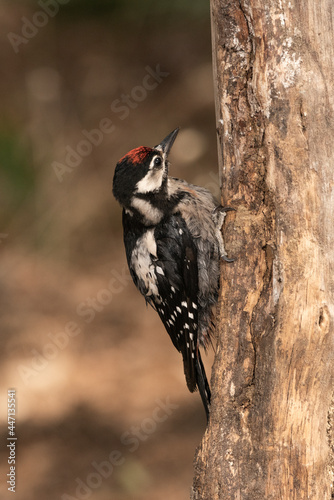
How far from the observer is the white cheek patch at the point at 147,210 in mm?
2430

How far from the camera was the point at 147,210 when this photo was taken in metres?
2.46

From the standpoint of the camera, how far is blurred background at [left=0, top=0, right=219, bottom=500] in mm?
4230

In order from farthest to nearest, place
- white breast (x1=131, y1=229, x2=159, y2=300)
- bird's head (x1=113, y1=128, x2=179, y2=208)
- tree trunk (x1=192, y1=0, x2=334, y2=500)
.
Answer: white breast (x1=131, y1=229, x2=159, y2=300)
bird's head (x1=113, y1=128, x2=179, y2=208)
tree trunk (x1=192, y1=0, x2=334, y2=500)

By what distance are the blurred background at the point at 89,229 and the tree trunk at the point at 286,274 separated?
7.54 ft

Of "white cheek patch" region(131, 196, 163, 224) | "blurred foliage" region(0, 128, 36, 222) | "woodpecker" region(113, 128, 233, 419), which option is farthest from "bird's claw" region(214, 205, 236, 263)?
"blurred foliage" region(0, 128, 36, 222)

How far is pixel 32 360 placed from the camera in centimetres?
450

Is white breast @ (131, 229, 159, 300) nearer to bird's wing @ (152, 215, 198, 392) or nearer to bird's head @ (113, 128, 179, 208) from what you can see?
bird's wing @ (152, 215, 198, 392)

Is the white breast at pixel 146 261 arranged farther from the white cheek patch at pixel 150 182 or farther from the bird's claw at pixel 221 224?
the bird's claw at pixel 221 224

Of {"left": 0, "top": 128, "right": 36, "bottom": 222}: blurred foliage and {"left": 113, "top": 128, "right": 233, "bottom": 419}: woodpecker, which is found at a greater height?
{"left": 0, "top": 128, "right": 36, "bottom": 222}: blurred foliage

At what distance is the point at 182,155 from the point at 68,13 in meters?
1.50

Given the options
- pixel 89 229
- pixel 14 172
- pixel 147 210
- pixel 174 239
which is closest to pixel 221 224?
pixel 174 239

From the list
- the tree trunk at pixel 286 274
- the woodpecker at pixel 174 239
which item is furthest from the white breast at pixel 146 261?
the tree trunk at pixel 286 274

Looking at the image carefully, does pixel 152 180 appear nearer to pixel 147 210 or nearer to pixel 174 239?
pixel 147 210

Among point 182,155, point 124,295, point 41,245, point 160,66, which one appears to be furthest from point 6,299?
point 160,66
